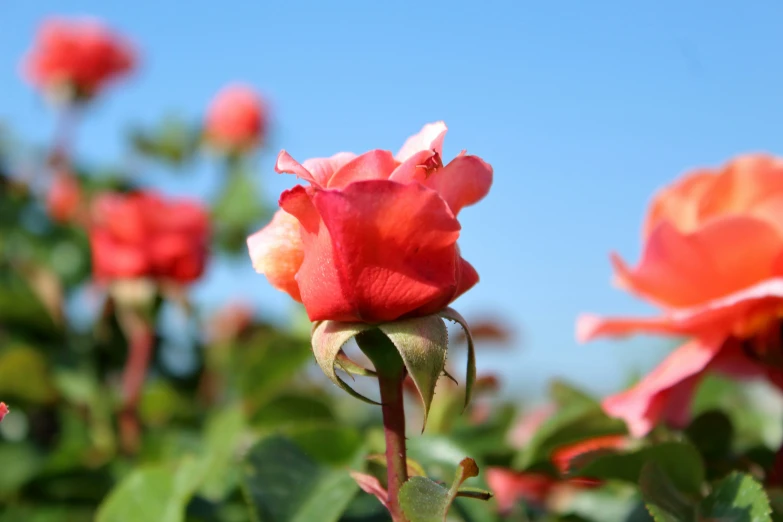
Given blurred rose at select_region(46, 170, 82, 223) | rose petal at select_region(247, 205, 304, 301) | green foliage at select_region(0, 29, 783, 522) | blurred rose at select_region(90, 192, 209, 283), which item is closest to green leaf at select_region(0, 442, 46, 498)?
green foliage at select_region(0, 29, 783, 522)

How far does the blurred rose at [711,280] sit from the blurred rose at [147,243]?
2.76 feet

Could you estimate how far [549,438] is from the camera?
2.26 ft

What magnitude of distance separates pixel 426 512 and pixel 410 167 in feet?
0.50

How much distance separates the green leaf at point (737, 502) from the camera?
1.45 ft

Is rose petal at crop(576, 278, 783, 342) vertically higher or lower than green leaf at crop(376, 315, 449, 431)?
higher

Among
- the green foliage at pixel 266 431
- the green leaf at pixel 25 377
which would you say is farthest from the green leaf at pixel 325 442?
the green leaf at pixel 25 377

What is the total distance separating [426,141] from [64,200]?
1.69 metres

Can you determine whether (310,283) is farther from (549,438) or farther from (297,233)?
(549,438)

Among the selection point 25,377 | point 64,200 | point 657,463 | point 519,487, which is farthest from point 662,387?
point 64,200

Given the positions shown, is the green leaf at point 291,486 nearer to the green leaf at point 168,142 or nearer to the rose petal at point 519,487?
the rose petal at point 519,487

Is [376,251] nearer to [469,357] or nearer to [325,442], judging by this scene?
[469,357]

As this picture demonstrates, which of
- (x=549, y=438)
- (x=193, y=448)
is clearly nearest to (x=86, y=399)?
(x=193, y=448)

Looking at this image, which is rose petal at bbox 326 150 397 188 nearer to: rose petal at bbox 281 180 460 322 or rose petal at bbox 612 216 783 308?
rose petal at bbox 281 180 460 322

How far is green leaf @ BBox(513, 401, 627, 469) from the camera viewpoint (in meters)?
0.68
